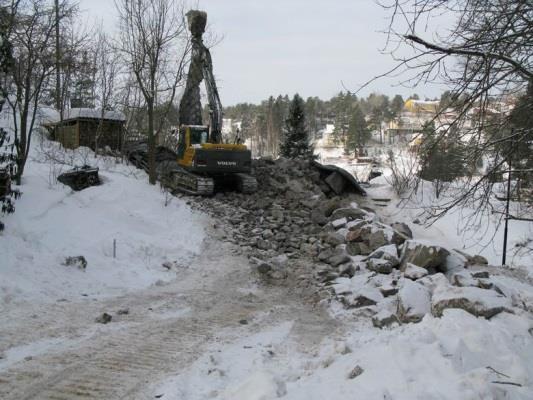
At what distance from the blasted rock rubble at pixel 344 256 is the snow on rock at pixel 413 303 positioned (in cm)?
1

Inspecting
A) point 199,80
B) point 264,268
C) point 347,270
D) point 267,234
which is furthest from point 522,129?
point 199,80

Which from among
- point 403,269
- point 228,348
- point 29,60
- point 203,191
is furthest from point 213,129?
point 228,348

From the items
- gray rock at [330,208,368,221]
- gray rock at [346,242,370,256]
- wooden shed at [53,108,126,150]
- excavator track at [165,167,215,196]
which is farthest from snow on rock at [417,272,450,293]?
wooden shed at [53,108,126,150]

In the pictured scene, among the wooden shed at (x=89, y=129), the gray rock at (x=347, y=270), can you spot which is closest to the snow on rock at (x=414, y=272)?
the gray rock at (x=347, y=270)

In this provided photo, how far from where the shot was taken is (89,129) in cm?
2309

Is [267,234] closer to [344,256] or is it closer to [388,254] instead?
[344,256]

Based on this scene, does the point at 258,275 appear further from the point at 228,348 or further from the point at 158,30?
the point at 158,30

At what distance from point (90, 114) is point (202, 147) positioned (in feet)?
27.4

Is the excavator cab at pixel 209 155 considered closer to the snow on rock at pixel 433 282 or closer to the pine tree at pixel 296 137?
the snow on rock at pixel 433 282

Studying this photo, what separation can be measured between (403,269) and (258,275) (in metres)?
3.08

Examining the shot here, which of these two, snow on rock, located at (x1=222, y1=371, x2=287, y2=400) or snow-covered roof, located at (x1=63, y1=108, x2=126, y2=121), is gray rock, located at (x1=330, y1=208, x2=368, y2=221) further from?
snow-covered roof, located at (x1=63, y1=108, x2=126, y2=121)

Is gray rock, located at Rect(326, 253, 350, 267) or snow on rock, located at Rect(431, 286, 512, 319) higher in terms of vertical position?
snow on rock, located at Rect(431, 286, 512, 319)

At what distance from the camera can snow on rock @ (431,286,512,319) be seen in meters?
6.34

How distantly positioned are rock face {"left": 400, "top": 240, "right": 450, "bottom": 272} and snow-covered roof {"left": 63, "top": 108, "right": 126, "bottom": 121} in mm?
16345
